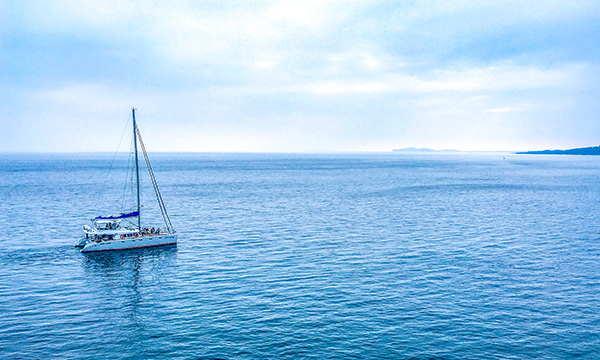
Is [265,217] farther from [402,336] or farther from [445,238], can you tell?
[402,336]

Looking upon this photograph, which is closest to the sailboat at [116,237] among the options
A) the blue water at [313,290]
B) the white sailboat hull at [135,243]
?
the white sailboat hull at [135,243]

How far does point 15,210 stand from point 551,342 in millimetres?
107558

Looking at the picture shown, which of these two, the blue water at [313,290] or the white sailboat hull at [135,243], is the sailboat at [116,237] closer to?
the white sailboat hull at [135,243]

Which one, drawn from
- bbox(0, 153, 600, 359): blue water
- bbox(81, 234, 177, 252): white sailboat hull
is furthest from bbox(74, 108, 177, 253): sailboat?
bbox(0, 153, 600, 359): blue water

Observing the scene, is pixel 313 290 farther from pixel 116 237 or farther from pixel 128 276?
pixel 116 237

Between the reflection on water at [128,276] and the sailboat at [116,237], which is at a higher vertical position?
the sailboat at [116,237]

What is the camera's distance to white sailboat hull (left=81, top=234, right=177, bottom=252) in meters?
61.1

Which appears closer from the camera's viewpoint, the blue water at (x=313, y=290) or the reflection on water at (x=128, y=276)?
the blue water at (x=313, y=290)

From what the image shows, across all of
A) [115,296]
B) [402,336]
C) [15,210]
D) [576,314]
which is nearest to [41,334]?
[115,296]

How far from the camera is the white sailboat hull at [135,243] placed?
6109cm

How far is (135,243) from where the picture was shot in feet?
209

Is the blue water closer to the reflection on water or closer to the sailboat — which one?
the reflection on water

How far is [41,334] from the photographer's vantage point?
1339 inches

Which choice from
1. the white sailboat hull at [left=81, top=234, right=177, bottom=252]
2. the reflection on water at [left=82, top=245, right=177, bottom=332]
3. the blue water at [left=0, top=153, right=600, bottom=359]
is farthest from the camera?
the white sailboat hull at [left=81, top=234, right=177, bottom=252]
